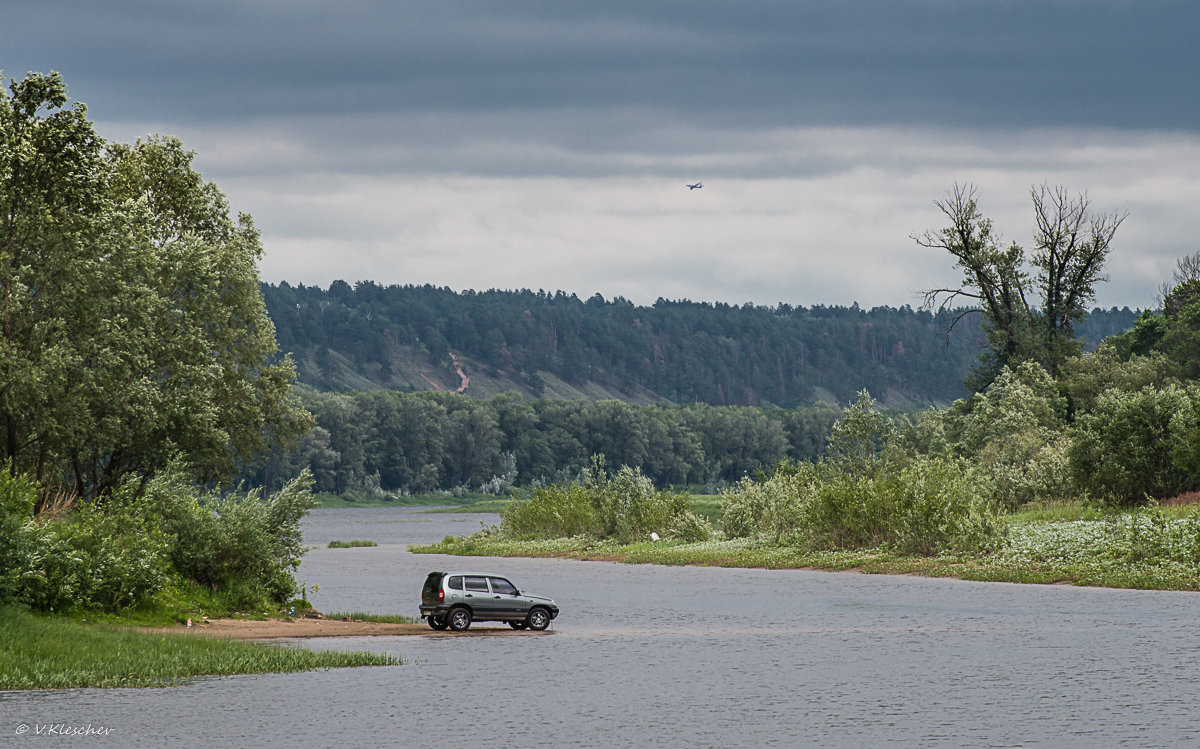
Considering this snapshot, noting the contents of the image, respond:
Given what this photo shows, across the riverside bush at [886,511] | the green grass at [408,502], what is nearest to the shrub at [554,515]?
the riverside bush at [886,511]

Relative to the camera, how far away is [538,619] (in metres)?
34.9

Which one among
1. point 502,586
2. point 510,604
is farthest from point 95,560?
point 510,604

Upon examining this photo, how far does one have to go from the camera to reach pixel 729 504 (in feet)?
233

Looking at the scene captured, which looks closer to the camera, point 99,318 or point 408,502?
point 99,318

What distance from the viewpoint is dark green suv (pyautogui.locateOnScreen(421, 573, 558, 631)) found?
34.6 m

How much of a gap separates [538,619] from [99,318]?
59.5 feet

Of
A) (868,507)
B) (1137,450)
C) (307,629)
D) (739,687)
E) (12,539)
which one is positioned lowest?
(307,629)

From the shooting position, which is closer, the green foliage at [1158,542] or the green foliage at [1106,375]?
the green foliage at [1158,542]

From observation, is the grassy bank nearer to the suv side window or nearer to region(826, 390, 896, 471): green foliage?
region(826, 390, 896, 471): green foliage

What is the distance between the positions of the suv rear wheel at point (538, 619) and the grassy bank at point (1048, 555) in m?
19.8

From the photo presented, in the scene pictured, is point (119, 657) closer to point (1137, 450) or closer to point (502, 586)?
point (502, 586)

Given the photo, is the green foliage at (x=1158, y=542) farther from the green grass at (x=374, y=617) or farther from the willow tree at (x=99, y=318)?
Answer: the willow tree at (x=99, y=318)

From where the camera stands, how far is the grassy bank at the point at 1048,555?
144 feet

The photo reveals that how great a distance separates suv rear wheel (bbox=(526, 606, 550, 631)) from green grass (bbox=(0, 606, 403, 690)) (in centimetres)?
719
